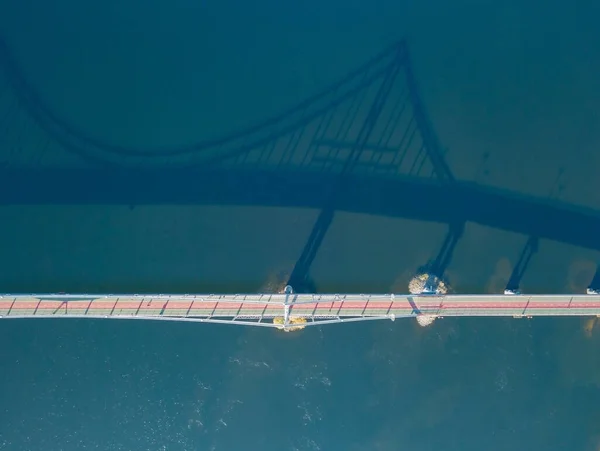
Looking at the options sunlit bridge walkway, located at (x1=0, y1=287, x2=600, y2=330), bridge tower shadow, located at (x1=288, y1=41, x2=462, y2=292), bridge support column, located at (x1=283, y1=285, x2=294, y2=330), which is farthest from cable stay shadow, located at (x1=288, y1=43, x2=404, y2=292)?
sunlit bridge walkway, located at (x1=0, y1=287, x2=600, y2=330)

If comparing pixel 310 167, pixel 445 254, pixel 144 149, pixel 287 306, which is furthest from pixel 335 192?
pixel 144 149

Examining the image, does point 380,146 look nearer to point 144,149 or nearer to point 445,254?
point 445,254

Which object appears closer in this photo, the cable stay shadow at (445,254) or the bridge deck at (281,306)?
the bridge deck at (281,306)

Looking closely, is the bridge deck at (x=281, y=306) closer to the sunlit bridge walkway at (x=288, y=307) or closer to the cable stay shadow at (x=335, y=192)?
the sunlit bridge walkway at (x=288, y=307)

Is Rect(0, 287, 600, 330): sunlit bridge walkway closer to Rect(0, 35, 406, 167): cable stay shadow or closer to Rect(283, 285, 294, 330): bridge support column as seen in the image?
Rect(283, 285, 294, 330): bridge support column

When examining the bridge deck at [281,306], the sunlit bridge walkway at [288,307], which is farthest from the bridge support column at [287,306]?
the bridge deck at [281,306]

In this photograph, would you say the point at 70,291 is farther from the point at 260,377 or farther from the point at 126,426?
the point at 260,377
